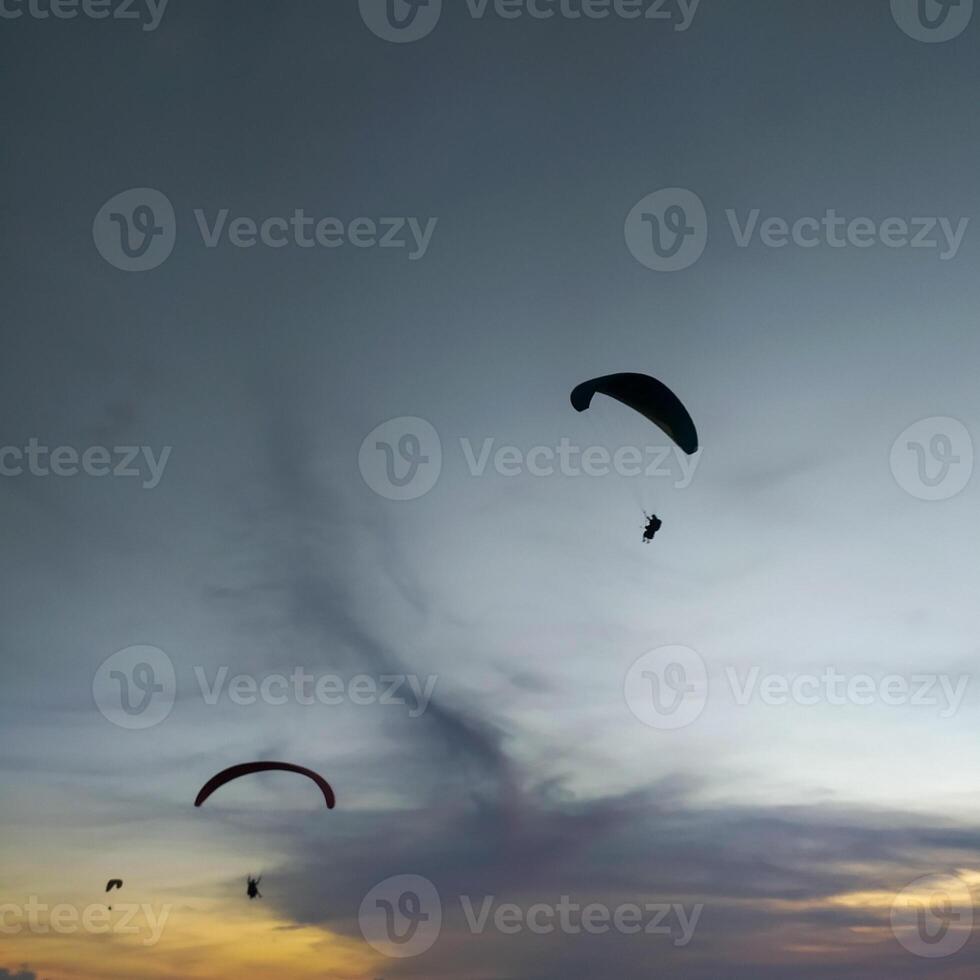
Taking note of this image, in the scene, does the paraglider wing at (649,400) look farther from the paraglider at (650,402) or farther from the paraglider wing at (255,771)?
the paraglider wing at (255,771)

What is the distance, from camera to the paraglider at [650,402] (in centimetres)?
3228

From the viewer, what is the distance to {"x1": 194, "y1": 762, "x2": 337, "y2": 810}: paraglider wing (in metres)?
39.6

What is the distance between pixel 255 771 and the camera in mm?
40156

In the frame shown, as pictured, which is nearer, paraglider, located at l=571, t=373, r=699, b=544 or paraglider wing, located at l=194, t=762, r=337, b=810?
A: paraglider, located at l=571, t=373, r=699, b=544

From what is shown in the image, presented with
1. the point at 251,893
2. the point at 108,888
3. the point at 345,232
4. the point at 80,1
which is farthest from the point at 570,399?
the point at 108,888

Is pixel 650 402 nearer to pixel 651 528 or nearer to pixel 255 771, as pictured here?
pixel 651 528

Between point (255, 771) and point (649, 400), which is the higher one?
point (649, 400)

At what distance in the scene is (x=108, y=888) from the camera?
1750 inches

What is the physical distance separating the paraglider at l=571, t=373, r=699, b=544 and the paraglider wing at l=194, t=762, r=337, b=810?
57.6 feet

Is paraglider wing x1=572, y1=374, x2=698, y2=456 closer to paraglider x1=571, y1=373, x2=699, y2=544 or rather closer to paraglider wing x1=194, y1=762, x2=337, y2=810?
paraglider x1=571, y1=373, x2=699, y2=544

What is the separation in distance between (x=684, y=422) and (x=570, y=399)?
397 cm

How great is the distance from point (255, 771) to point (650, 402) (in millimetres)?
22391

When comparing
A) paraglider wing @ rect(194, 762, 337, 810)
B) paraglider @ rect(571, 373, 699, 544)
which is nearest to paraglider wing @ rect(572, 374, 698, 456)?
paraglider @ rect(571, 373, 699, 544)

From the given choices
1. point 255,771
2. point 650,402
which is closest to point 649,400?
point 650,402
